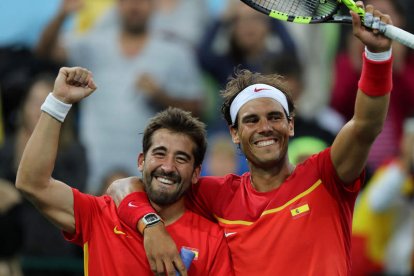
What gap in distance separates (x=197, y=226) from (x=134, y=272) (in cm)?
45

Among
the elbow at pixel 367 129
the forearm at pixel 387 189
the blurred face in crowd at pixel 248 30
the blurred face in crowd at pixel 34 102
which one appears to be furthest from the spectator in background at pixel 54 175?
the elbow at pixel 367 129

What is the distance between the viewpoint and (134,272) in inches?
204

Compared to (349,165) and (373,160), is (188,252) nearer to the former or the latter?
(349,165)

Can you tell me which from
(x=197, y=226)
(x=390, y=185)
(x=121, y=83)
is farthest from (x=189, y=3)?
(x=197, y=226)

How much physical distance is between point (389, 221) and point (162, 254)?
4254 millimetres

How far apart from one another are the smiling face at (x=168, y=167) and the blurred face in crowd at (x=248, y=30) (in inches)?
162

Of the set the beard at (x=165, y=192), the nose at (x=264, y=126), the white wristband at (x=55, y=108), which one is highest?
the nose at (x=264, y=126)

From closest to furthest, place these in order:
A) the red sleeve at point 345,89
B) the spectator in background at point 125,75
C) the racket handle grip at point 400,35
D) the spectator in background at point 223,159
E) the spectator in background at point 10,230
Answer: the racket handle grip at point 400,35 → the spectator in background at point 10,230 → the spectator in background at point 223,159 → the spectator in background at point 125,75 → the red sleeve at point 345,89

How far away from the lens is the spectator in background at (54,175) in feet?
28.7

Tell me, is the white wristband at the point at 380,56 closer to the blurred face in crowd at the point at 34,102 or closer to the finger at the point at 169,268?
the finger at the point at 169,268

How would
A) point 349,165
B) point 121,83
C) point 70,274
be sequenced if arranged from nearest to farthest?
point 349,165, point 70,274, point 121,83

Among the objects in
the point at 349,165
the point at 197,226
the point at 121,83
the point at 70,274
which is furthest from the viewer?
the point at 121,83

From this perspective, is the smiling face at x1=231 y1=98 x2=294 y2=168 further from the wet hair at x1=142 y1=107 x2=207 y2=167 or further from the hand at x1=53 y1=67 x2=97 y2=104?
the hand at x1=53 y1=67 x2=97 y2=104

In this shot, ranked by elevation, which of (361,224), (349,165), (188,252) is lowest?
(361,224)
